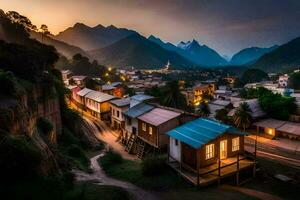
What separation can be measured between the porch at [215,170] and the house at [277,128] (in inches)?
687

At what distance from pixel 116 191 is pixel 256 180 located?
13.8m

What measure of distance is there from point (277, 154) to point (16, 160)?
1207 inches

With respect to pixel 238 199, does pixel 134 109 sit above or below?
above

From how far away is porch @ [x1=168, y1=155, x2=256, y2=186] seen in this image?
2234 cm

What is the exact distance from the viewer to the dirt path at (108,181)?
21625 mm

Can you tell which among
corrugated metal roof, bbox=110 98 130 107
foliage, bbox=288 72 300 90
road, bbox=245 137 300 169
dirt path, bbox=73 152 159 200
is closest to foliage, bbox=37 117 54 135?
dirt path, bbox=73 152 159 200

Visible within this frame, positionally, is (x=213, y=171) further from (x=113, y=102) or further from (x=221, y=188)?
(x=113, y=102)

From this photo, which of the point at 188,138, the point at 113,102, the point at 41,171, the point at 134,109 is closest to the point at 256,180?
the point at 188,138

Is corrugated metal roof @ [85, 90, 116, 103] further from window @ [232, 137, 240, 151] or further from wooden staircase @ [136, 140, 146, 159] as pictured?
window @ [232, 137, 240, 151]

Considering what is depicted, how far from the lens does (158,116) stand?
115 feet

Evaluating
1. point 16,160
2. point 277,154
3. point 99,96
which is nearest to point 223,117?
point 277,154

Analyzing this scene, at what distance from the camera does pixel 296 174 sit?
86.8 feet

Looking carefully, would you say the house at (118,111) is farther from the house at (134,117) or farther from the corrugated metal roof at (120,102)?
the house at (134,117)

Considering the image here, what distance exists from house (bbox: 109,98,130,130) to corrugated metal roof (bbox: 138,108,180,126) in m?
13.6
